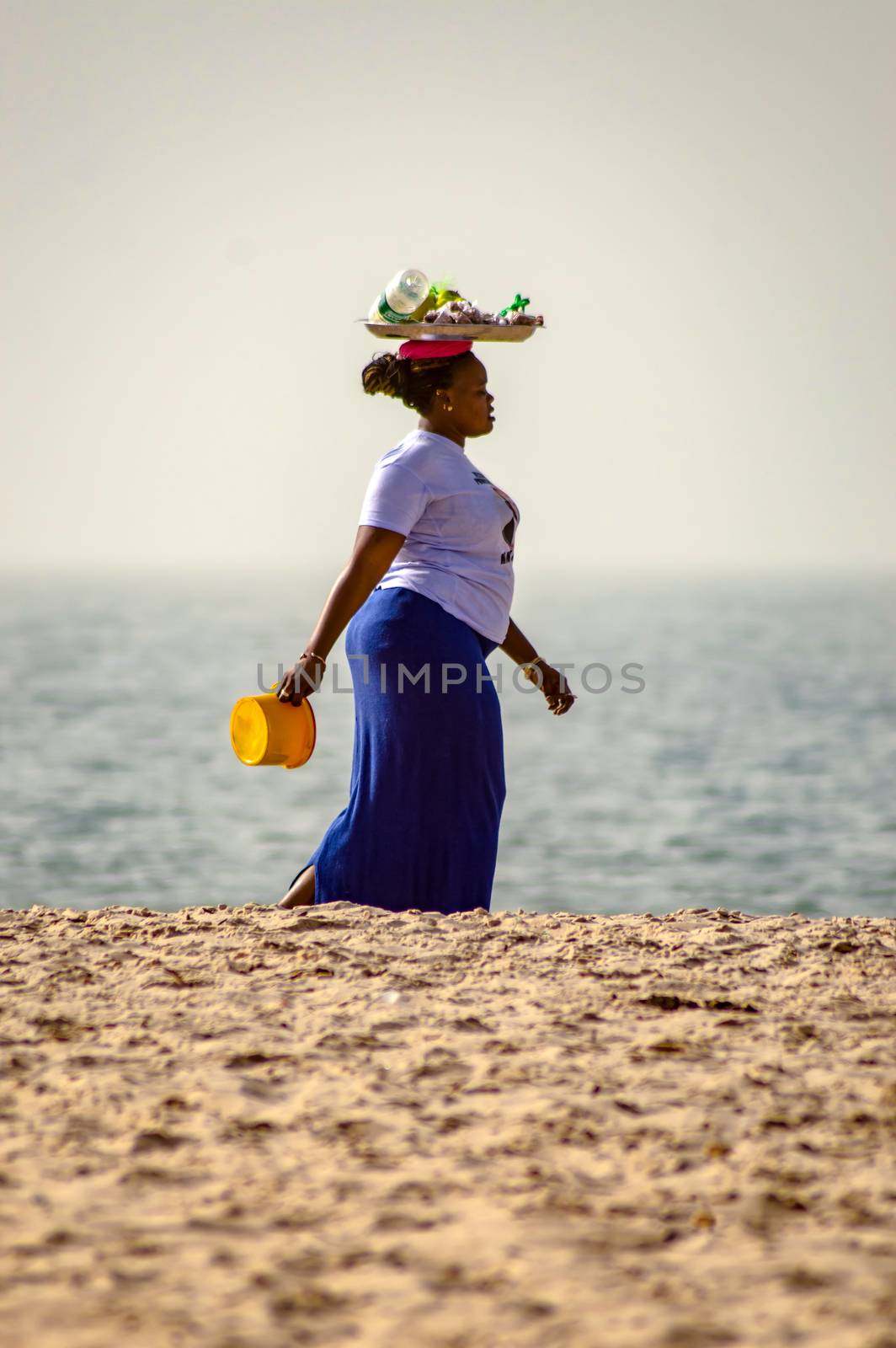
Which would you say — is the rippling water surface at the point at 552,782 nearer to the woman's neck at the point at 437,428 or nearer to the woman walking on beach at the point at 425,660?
the woman walking on beach at the point at 425,660

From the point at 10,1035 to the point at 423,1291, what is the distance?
1.46 meters

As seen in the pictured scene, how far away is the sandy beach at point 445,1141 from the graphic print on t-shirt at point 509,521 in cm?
121

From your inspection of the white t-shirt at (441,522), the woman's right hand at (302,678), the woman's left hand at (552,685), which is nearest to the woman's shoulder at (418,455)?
the white t-shirt at (441,522)

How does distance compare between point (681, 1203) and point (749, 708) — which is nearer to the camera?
point (681, 1203)

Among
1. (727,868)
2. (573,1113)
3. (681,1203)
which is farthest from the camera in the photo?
(727,868)

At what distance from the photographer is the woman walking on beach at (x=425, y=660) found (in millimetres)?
4594

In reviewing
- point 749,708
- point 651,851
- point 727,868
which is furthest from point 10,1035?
point 749,708

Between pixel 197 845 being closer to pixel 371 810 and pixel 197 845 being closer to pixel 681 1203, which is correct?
pixel 371 810

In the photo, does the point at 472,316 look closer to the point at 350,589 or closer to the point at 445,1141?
the point at 350,589

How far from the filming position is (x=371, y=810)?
466cm

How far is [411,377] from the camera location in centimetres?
483

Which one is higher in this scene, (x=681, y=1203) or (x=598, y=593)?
(x=598, y=593)

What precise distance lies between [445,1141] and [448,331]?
2701 millimetres

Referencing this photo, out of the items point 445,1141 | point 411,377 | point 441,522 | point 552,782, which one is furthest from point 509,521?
point 552,782
